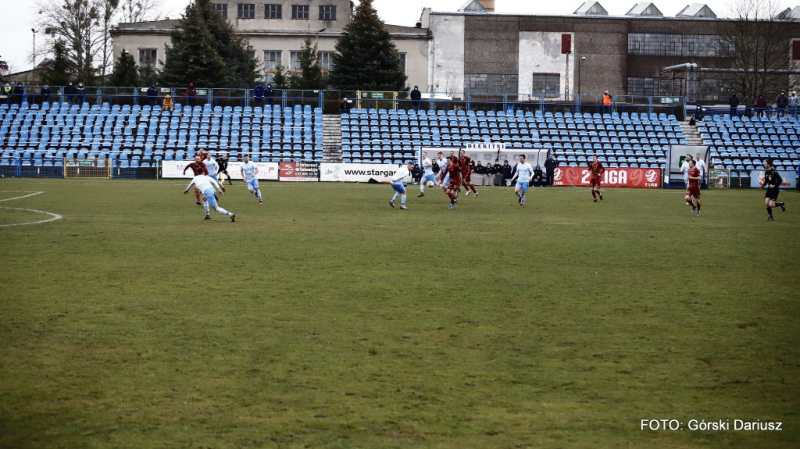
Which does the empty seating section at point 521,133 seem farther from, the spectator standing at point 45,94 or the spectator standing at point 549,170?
the spectator standing at point 45,94

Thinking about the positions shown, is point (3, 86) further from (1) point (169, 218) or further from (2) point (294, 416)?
(2) point (294, 416)

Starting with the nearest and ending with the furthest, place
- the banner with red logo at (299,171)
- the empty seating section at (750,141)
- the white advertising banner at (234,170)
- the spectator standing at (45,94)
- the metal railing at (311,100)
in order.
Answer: the banner with red logo at (299,171) → the white advertising banner at (234,170) → the empty seating section at (750,141) → the spectator standing at (45,94) → the metal railing at (311,100)

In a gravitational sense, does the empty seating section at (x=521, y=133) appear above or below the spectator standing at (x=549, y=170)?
above

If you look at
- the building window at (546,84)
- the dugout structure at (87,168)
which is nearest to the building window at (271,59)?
the building window at (546,84)

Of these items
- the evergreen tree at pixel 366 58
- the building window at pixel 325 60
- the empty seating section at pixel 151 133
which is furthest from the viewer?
the building window at pixel 325 60

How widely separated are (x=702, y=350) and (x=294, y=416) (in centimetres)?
455

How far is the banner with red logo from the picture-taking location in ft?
164

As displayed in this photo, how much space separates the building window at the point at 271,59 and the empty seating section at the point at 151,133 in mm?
27255

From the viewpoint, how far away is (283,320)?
10.2 meters

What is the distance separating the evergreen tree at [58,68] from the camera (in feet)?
231

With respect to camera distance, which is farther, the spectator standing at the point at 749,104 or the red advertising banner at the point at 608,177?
the spectator standing at the point at 749,104

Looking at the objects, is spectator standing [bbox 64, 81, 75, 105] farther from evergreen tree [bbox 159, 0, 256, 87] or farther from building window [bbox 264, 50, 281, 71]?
building window [bbox 264, 50, 281, 71]

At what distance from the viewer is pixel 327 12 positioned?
88562 mm

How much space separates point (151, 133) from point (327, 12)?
38.1 meters
